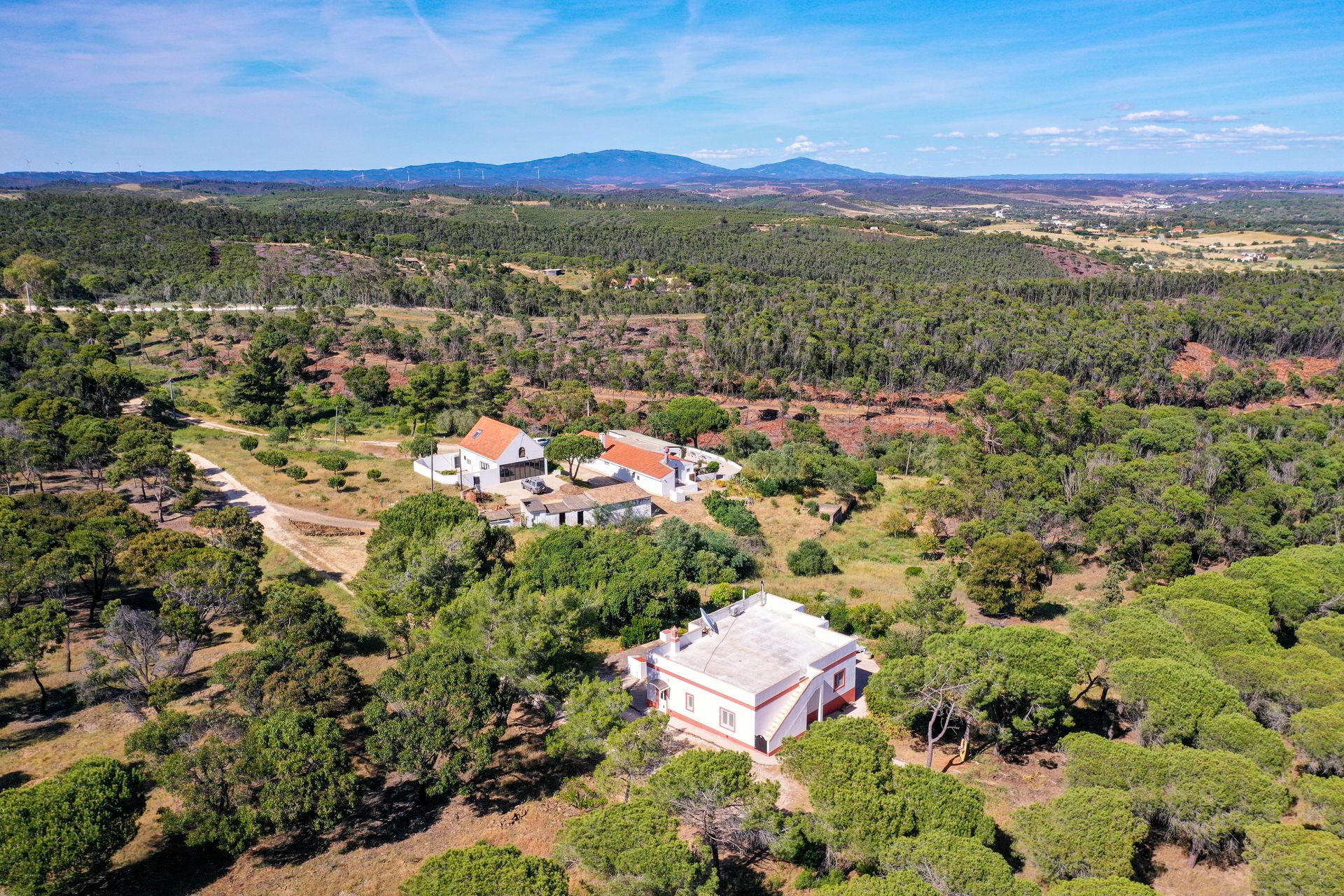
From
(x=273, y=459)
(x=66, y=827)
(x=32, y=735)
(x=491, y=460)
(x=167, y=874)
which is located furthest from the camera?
(x=273, y=459)

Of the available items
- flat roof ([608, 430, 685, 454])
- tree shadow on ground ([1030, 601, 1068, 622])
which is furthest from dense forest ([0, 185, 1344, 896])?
flat roof ([608, 430, 685, 454])

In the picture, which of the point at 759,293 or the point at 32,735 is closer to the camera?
the point at 32,735

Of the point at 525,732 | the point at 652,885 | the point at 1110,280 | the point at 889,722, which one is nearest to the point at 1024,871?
the point at 889,722

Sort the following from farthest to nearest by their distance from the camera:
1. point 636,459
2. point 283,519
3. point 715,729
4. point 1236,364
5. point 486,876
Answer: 1. point 1236,364
2. point 636,459
3. point 283,519
4. point 715,729
5. point 486,876

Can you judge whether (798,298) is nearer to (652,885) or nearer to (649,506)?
(649,506)

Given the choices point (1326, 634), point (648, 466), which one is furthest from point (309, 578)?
point (1326, 634)

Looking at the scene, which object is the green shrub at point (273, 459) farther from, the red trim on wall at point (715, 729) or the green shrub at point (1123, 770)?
the green shrub at point (1123, 770)

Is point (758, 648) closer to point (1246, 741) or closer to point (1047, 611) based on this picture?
point (1246, 741)
